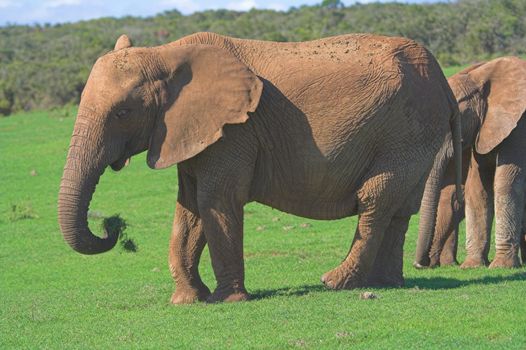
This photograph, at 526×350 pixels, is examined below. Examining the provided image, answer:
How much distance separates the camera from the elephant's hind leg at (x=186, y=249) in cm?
1191

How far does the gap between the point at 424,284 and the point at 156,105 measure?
3.60m

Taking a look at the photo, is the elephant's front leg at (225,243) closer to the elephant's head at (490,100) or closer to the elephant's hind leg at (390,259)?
the elephant's hind leg at (390,259)

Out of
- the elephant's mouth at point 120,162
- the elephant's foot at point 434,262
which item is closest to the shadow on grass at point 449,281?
the elephant's foot at point 434,262

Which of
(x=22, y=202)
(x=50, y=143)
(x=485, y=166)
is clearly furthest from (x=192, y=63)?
(x=50, y=143)

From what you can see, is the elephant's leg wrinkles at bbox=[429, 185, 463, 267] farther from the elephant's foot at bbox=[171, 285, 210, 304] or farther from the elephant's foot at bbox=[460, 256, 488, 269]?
the elephant's foot at bbox=[171, 285, 210, 304]

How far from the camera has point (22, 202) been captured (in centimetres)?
2377

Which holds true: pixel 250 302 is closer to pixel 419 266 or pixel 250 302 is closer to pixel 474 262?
pixel 419 266

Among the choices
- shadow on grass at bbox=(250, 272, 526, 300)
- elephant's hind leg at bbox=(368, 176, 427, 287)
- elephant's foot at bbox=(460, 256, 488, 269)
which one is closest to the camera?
shadow on grass at bbox=(250, 272, 526, 300)

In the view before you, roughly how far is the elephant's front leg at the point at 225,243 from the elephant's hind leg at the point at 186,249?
381 millimetres

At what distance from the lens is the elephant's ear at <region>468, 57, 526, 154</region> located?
1448cm

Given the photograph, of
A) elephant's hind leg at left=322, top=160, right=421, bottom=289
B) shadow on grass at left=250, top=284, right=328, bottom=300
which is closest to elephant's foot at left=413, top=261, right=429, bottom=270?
shadow on grass at left=250, top=284, right=328, bottom=300

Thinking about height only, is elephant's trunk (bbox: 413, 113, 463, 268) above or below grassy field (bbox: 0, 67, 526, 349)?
above

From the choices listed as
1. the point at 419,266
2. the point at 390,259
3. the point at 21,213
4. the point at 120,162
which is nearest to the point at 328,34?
the point at 21,213

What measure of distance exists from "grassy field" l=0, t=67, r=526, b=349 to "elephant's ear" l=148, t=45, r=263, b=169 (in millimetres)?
1508
